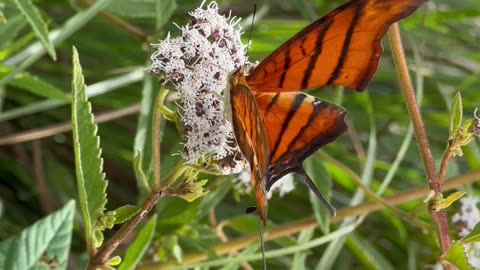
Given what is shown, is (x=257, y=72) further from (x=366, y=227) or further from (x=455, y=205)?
(x=366, y=227)

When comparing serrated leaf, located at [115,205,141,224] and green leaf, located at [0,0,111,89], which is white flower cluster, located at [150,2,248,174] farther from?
green leaf, located at [0,0,111,89]

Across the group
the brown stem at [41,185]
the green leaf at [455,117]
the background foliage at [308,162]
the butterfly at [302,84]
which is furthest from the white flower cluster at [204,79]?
the brown stem at [41,185]

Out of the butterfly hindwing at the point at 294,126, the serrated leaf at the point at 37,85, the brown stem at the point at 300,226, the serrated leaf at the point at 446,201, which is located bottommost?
the brown stem at the point at 300,226

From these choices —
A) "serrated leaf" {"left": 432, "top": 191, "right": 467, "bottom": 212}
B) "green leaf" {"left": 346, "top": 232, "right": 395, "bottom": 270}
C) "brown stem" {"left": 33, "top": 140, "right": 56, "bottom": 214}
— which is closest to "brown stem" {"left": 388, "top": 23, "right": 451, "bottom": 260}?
"serrated leaf" {"left": 432, "top": 191, "right": 467, "bottom": 212}

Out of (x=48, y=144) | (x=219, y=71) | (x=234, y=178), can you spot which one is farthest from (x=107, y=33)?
(x=219, y=71)

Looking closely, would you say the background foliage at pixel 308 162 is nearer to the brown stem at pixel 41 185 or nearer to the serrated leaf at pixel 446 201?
the brown stem at pixel 41 185

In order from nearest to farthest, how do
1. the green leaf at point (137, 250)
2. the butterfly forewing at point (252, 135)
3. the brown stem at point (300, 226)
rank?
the butterfly forewing at point (252, 135)
the green leaf at point (137, 250)
the brown stem at point (300, 226)
